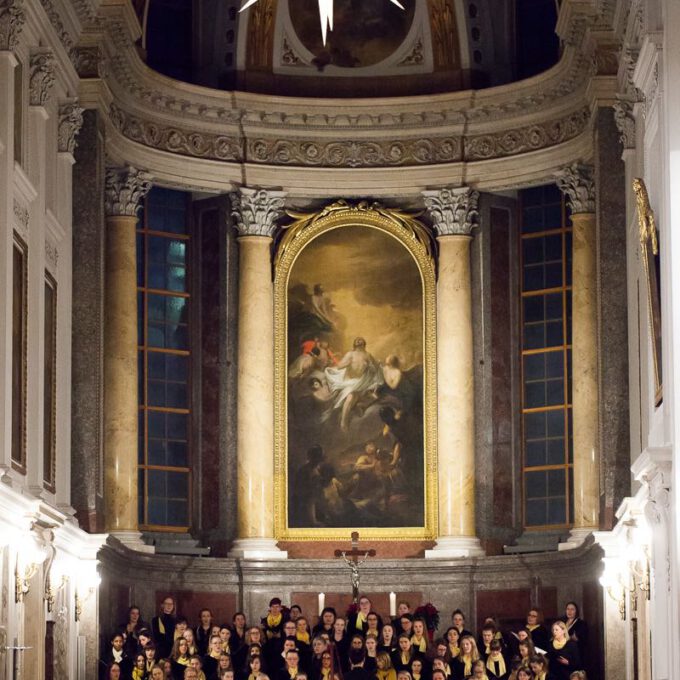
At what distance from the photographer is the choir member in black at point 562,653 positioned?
26.3 metres

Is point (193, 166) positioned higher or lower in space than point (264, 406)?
higher

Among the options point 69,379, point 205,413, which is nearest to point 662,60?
point 69,379

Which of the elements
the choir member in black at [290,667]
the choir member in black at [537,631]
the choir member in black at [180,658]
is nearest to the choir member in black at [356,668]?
the choir member in black at [290,667]

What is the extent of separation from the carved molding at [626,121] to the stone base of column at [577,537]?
523 centimetres

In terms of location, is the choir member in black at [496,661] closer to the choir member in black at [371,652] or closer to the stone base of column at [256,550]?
the choir member in black at [371,652]

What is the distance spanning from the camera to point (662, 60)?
21.5m

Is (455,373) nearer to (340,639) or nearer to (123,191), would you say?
(123,191)

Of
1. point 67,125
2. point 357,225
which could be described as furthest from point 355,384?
point 67,125

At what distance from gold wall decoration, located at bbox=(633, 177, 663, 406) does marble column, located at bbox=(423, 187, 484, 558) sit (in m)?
8.20

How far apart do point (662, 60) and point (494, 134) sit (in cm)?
983

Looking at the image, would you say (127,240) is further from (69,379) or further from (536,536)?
(536,536)

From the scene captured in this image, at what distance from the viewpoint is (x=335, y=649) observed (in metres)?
26.2

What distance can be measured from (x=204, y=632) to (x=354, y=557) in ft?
9.63

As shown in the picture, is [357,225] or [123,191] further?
[357,225]
